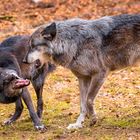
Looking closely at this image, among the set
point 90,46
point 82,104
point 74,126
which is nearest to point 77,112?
point 82,104

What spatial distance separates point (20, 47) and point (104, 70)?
5.08ft

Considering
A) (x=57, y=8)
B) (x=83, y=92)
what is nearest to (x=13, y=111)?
(x=83, y=92)

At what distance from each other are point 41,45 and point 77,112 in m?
1.90

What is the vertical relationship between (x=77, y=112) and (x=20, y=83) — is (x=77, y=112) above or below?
below

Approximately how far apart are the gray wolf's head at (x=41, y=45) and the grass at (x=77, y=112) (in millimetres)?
1178

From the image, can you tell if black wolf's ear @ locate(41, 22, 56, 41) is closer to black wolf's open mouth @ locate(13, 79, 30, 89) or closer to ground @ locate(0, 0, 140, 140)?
black wolf's open mouth @ locate(13, 79, 30, 89)

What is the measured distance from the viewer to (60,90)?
39.0 ft

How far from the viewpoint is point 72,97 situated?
11.2 m

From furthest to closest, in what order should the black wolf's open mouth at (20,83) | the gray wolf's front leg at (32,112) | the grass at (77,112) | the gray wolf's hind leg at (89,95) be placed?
the gray wolf's front leg at (32,112), the gray wolf's hind leg at (89,95), the grass at (77,112), the black wolf's open mouth at (20,83)

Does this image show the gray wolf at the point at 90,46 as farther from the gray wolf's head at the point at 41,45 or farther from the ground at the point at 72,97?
the ground at the point at 72,97

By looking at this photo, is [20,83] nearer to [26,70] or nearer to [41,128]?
[41,128]

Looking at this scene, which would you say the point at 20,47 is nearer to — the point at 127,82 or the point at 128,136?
the point at 128,136

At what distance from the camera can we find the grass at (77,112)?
8406 millimetres

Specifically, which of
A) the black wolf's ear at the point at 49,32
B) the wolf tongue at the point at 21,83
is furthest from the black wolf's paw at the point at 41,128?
the black wolf's ear at the point at 49,32
